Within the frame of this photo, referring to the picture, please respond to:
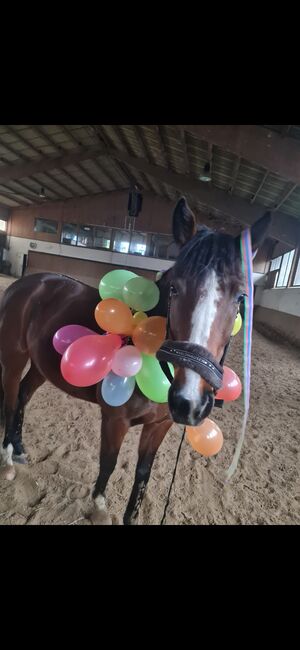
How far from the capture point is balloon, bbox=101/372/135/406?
3.94 ft

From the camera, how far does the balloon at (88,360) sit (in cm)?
120

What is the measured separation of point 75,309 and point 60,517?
3.71 ft

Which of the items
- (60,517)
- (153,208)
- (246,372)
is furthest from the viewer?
(153,208)

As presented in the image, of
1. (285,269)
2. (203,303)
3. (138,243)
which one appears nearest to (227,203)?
(285,269)

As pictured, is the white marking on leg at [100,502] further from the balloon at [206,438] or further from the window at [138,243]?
the window at [138,243]

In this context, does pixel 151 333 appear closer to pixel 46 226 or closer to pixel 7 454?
pixel 7 454

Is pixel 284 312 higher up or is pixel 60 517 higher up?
pixel 284 312

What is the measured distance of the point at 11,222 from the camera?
1605cm

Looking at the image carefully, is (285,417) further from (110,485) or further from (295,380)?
(110,485)

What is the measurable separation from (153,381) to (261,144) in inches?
187

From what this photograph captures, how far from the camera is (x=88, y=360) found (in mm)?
1201

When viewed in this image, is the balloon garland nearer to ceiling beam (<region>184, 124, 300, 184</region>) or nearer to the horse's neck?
the horse's neck
